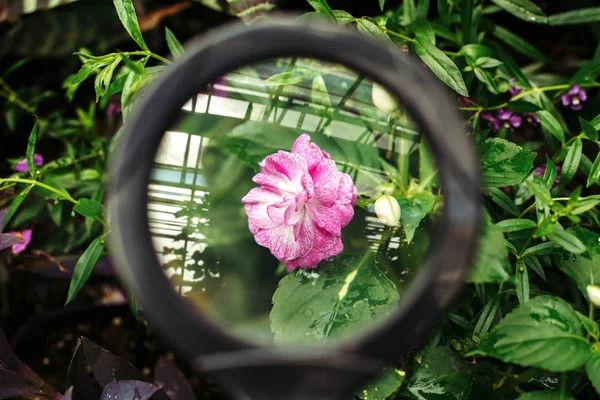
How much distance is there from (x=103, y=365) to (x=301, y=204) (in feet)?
0.94

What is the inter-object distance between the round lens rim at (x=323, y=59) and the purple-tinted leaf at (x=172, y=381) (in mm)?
416

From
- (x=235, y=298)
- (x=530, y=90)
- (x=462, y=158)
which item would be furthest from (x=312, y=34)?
(x=530, y=90)

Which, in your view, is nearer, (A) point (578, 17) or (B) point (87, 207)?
(B) point (87, 207)

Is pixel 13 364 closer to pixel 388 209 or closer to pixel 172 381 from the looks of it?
pixel 172 381

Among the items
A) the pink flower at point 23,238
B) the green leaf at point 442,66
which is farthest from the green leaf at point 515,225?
the pink flower at point 23,238

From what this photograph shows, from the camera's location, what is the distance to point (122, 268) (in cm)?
28

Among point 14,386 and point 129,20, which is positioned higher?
point 129,20

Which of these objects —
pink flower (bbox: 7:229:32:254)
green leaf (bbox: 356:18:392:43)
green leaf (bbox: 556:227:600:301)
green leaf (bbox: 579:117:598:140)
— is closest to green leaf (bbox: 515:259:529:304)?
green leaf (bbox: 556:227:600:301)

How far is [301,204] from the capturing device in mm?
458

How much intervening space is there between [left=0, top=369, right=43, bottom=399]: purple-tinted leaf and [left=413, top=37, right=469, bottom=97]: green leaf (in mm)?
517

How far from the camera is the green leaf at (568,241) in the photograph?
410mm

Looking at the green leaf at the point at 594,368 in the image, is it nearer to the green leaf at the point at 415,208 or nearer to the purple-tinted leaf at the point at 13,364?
the green leaf at the point at 415,208

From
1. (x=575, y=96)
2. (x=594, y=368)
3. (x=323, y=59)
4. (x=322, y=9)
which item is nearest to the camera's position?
(x=323, y=59)

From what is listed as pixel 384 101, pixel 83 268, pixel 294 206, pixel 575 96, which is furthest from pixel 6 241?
pixel 575 96
